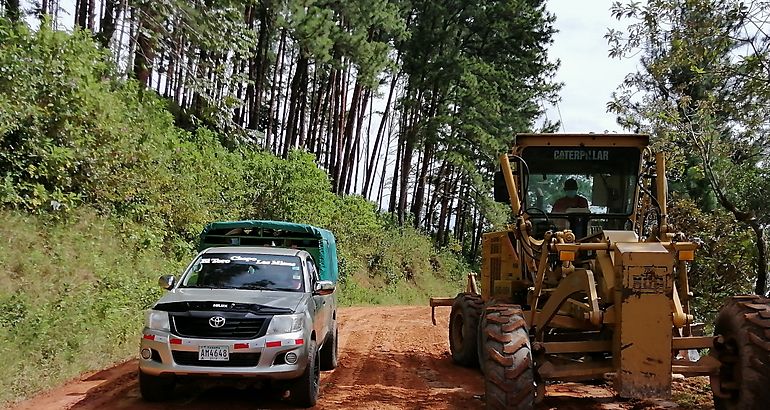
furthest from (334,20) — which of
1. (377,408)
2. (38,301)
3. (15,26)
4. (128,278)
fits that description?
(377,408)

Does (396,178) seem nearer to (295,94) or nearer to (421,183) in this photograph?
(421,183)

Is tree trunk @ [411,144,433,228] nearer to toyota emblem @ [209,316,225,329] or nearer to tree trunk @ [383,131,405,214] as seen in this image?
tree trunk @ [383,131,405,214]

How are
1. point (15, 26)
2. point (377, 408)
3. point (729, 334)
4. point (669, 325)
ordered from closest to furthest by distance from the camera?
point (669, 325), point (729, 334), point (377, 408), point (15, 26)

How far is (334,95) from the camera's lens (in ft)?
117

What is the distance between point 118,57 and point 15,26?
4573mm

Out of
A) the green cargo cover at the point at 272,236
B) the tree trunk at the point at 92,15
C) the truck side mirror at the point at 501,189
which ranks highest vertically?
the tree trunk at the point at 92,15

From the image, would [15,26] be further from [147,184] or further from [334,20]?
[334,20]

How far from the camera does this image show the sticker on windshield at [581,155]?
958cm

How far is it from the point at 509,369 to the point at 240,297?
325cm

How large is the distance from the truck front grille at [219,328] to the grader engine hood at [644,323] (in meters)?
3.72

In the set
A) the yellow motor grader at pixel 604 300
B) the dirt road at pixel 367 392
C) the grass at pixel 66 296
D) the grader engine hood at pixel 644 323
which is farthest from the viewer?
the grass at pixel 66 296

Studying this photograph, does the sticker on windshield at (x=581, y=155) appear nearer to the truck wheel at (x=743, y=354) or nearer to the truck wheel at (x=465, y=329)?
the truck wheel at (x=743, y=354)

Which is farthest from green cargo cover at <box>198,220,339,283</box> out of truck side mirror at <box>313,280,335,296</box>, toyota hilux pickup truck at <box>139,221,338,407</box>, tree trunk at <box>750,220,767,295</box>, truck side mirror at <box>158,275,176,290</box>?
tree trunk at <box>750,220,767,295</box>

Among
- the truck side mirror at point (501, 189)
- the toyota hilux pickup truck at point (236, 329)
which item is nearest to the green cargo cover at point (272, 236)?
the toyota hilux pickup truck at point (236, 329)
